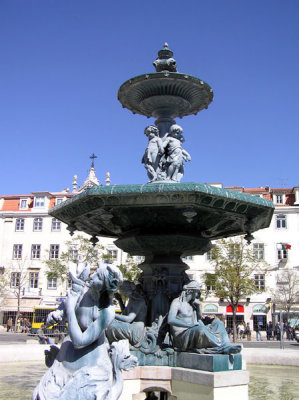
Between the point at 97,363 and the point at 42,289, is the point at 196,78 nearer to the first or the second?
the point at 97,363

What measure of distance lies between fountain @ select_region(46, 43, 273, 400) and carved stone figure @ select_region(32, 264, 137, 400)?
246cm

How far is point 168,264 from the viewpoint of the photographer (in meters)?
7.94

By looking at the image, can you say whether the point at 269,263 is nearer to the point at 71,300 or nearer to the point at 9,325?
the point at 9,325

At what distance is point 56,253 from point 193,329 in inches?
1646

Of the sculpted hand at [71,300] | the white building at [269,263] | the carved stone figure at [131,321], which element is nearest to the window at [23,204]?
the white building at [269,263]

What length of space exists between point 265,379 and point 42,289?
38107 mm

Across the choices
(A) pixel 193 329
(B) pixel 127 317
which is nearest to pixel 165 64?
(B) pixel 127 317

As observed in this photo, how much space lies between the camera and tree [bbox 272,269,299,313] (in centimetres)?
3988

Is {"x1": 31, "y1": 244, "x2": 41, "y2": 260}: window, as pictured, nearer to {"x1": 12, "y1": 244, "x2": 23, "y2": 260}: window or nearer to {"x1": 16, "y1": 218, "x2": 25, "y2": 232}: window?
{"x1": 12, "y1": 244, "x2": 23, "y2": 260}: window

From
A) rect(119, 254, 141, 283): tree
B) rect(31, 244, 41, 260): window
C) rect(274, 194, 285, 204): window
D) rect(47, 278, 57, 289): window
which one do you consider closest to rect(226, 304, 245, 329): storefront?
rect(274, 194, 285, 204): window

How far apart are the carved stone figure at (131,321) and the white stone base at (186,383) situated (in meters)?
0.57

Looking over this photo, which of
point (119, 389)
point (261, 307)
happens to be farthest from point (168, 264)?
point (261, 307)

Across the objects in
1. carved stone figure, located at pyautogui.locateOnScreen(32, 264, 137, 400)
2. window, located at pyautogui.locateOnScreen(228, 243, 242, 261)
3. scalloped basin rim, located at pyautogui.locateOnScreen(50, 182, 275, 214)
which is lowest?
carved stone figure, located at pyautogui.locateOnScreen(32, 264, 137, 400)

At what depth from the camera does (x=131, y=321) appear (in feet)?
24.0
